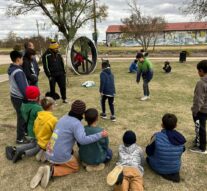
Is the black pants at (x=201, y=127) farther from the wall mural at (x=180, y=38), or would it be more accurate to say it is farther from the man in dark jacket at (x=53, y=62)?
the wall mural at (x=180, y=38)

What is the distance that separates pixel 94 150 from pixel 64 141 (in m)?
0.52

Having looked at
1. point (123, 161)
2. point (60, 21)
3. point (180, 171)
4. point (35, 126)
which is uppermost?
point (60, 21)

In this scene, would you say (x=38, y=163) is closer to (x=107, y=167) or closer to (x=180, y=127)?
(x=107, y=167)

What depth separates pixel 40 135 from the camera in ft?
14.9

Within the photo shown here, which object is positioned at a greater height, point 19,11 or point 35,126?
point 19,11

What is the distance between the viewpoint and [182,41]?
57500 mm

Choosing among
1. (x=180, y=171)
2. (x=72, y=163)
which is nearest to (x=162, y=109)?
(x=180, y=171)

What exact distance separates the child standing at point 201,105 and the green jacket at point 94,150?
1.64m

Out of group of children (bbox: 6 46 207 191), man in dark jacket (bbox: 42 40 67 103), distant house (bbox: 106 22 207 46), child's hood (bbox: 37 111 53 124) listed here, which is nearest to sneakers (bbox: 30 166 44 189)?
group of children (bbox: 6 46 207 191)

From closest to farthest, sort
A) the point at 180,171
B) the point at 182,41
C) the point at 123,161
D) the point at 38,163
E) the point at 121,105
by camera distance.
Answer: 1. the point at 123,161
2. the point at 180,171
3. the point at 38,163
4. the point at 121,105
5. the point at 182,41

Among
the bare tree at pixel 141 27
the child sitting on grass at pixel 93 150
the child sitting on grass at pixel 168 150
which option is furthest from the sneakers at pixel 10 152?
the bare tree at pixel 141 27

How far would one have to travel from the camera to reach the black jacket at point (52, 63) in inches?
321

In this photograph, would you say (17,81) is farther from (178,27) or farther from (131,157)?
(178,27)

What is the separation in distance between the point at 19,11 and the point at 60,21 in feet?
12.9
